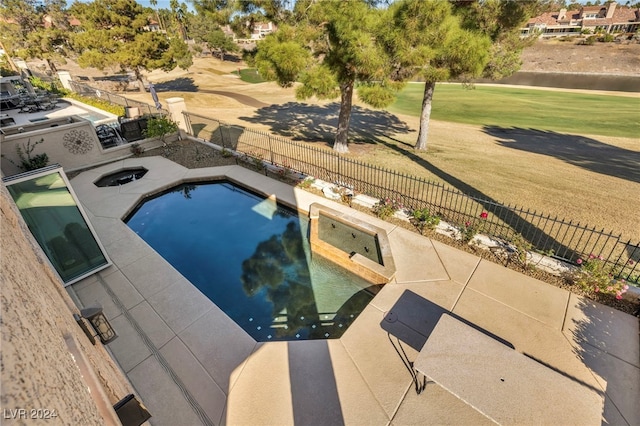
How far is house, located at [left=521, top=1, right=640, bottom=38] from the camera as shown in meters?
84.6

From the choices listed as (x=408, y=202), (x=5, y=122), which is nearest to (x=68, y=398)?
(x=408, y=202)

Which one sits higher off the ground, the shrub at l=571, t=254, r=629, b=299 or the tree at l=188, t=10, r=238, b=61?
the tree at l=188, t=10, r=238, b=61

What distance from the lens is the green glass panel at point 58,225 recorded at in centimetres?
604

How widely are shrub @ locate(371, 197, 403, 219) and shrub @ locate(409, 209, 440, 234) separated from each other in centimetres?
69

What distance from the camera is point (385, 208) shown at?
9.66 metres

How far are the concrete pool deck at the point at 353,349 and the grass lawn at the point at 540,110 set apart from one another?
78.0ft

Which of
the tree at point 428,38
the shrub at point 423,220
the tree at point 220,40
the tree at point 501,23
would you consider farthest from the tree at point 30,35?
the shrub at point 423,220

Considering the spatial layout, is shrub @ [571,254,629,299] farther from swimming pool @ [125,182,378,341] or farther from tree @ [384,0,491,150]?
tree @ [384,0,491,150]

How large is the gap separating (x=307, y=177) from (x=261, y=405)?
28.6 feet

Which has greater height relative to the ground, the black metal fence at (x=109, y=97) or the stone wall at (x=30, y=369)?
the stone wall at (x=30, y=369)

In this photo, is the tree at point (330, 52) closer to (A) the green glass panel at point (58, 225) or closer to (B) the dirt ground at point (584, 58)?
(A) the green glass panel at point (58, 225)

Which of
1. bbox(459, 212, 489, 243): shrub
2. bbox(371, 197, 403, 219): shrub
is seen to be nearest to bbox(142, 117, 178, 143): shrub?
bbox(371, 197, 403, 219): shrub

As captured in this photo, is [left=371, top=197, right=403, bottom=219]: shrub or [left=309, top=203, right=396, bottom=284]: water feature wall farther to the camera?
[left=371, top=197, right=403, bottom=219]: shrub

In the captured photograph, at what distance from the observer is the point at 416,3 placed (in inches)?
399
